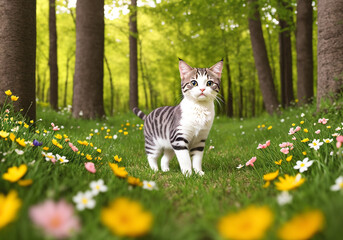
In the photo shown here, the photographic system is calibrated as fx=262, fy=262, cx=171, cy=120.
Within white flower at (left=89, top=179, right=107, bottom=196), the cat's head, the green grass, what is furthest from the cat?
white flower at (left=89, top=179, right=107, bottom=196)

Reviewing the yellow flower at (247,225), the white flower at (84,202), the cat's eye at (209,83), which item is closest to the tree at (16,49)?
the cat's eye at (209,83)

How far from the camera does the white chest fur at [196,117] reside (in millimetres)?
2961

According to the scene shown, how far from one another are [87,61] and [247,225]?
6305 mm

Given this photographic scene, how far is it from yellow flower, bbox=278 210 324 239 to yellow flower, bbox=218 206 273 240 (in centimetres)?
6

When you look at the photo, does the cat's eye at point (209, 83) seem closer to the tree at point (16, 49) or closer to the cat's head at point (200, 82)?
the cat's head at point (200, 82)

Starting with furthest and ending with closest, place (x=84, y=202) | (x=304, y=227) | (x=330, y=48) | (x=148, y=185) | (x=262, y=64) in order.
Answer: (x=262, y=64), (x=330, y=48), (x=148, y=185), (x=84, y=202), (x=304, y=227)

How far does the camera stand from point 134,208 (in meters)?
0.92

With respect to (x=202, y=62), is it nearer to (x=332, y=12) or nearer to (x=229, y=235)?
(x=332, y=12)

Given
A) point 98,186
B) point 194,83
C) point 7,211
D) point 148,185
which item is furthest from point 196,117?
point 7,211

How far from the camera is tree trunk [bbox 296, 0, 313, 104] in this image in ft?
25.9

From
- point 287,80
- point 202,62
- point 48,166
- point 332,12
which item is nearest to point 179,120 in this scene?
point 48,166

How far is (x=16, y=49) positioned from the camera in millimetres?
3508

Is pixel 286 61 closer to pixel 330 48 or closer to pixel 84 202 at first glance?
pixel 330 48

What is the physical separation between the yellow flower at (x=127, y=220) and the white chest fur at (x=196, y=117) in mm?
2079
